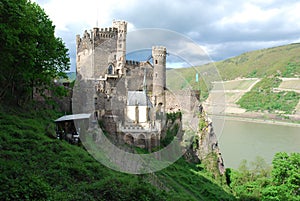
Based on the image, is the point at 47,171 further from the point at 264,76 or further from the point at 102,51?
the point at 264,76

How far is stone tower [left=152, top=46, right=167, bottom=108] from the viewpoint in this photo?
79.3 feet

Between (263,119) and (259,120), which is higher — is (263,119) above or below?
above

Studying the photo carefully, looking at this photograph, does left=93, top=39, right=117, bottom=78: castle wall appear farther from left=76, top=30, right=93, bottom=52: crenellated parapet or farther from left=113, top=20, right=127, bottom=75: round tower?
left=76, top=30, right=93, bottom=52: crenellated parapet

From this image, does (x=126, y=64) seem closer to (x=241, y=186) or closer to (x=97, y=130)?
(x=97, y=130)

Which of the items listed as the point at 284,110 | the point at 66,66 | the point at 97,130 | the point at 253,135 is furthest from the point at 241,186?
the point at 284,110

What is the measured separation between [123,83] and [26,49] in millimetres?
12774

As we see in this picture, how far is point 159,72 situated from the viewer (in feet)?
82.3

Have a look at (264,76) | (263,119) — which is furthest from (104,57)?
(264,76)

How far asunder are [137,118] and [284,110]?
66.4 metres

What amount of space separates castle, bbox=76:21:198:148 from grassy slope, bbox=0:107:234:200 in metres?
5.82

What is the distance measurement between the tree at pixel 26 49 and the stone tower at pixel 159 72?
1234 cm

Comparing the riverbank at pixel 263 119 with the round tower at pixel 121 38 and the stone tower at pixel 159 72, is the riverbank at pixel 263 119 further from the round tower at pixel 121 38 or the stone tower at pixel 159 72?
the round tower at pixel 121 38

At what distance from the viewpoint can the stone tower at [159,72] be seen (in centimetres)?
2417

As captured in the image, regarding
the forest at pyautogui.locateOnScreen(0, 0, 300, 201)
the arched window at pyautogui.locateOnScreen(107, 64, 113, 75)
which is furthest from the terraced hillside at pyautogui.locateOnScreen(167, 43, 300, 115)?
the forest at pyautogui.locateOnScreen(0, 0, 300, 201)
